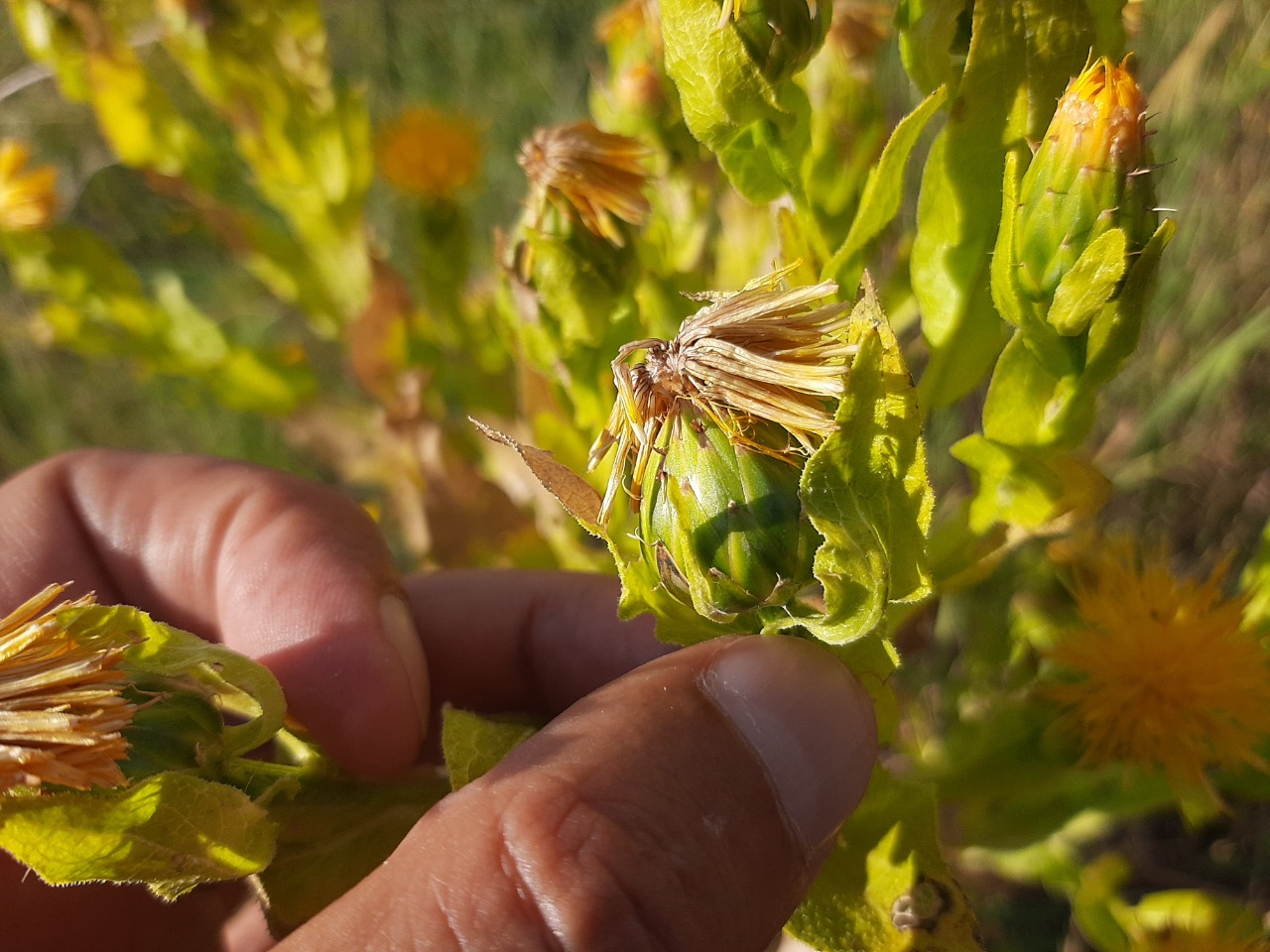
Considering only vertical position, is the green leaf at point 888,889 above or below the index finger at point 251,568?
below

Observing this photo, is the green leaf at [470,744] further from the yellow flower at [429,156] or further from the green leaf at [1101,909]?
the yellow flower at [429,156]

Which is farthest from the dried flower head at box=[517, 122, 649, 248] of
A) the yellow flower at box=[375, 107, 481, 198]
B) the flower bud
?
the yellow flower at box=[375, 107, 481, 198]

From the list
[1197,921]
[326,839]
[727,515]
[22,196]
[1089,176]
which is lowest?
[1197,921]

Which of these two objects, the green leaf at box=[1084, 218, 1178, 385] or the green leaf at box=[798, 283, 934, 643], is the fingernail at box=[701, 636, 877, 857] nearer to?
the green leaf at box=[798, 283, 934, 643]

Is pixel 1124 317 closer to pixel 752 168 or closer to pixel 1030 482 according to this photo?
pixel 1030 482

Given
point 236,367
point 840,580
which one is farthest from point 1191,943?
point 236,367

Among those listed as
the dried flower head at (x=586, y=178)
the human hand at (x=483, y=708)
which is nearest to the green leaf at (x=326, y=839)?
the human hand at (x=483, y=708)

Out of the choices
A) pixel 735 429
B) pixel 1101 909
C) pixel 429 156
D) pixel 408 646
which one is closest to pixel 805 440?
pixel 735 429

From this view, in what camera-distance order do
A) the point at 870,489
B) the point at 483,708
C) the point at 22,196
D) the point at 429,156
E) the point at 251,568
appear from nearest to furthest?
the point at 870,489 → the point at 251,568 → the point at 483,708 → the point at 22,196 → the point at 429,156
